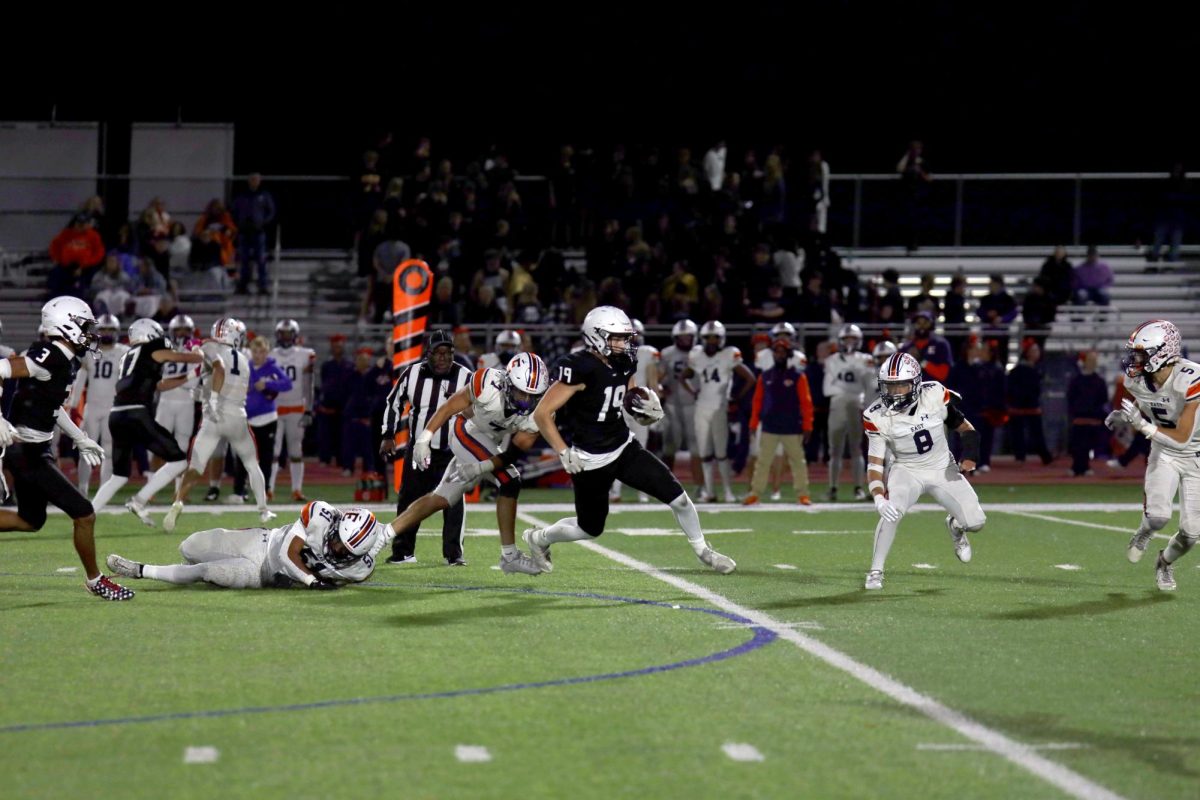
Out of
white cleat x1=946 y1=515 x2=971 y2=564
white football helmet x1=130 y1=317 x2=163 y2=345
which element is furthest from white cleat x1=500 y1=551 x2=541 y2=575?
white football helmet x1=130 y1=317 x2=163 y2=345

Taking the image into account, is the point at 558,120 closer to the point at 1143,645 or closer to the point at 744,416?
the point at 744,416

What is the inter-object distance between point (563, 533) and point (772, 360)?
25.1ft

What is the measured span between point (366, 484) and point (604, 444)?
7103 mm

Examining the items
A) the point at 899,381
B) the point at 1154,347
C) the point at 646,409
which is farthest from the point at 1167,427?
the point at 646,409

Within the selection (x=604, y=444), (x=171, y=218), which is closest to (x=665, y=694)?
(x=604, y=444)

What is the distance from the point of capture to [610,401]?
31.7ft

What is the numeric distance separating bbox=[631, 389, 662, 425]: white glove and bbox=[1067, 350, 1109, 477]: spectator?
1165 centimetres

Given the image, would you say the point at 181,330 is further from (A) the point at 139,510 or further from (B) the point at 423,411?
(B) the point at 423,411

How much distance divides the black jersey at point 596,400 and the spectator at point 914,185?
14.8 meters

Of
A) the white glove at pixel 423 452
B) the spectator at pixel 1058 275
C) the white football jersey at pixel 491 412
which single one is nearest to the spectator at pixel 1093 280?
the spectator at pixel 1058 275

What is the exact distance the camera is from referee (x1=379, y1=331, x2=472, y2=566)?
10.9 metres

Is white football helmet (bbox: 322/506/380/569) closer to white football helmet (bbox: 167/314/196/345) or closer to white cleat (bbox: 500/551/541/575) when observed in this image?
white cleat (bbox: 500/551/541/575)

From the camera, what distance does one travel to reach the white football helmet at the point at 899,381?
9.82 metres

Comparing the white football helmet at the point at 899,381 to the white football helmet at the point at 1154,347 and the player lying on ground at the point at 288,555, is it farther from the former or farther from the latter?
the player lying on ground at the point at 288,555
